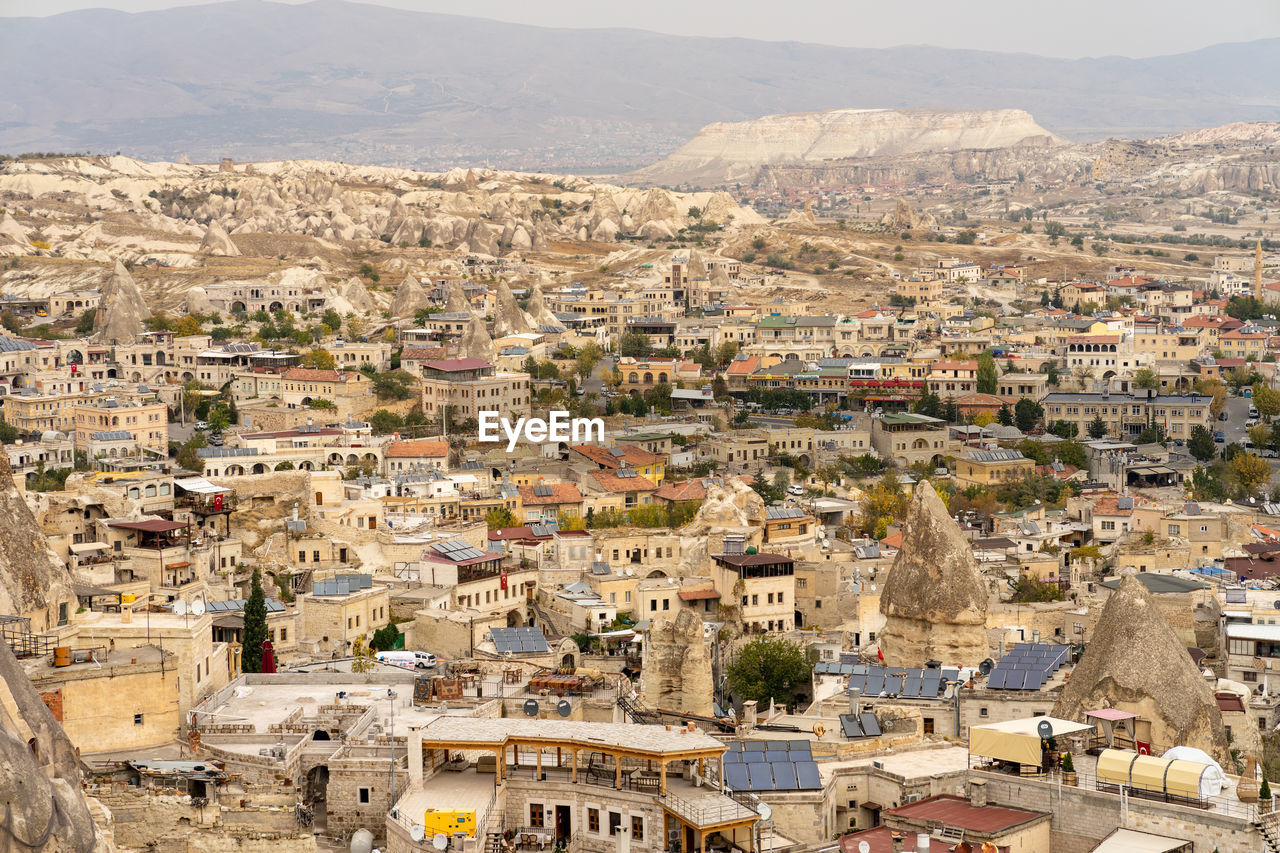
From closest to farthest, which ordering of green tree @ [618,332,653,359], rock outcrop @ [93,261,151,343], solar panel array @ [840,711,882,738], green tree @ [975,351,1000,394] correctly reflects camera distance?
solar panel array @ [840,711,882,738] < green tree @ [975,351,1000,394] < rock outcrop @ [93,261,151,343] < green tree @ [618,332,653,359]

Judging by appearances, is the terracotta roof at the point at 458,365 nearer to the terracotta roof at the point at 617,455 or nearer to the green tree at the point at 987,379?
the terracotta roof at the point at 617,455

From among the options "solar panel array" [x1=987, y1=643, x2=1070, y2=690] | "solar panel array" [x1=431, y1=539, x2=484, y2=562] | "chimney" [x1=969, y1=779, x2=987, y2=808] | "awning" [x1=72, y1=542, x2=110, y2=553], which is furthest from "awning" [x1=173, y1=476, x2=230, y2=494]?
"chimney" [x1=969, y1=779, x2=987, y2=808]

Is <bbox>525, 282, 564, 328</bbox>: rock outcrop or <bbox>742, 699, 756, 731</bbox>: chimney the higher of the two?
<bbox>525, 282, 564, 328</bbox>: rock outcrop

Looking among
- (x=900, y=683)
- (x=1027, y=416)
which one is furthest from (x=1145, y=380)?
(x=900, y=683)

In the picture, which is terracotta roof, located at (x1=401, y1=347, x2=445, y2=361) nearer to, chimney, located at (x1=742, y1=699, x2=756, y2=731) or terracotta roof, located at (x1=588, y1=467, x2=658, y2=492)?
terracotta roof, located at (x1=588, y1=467, x2=658, y2=492)

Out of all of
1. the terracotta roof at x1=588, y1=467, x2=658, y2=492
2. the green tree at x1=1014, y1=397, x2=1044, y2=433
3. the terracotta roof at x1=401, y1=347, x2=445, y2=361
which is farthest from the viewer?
the terracotta roof at x1=401, y1=347, x2=445, y2=361

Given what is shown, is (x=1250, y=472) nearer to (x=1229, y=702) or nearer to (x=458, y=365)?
(x=458, y=365)

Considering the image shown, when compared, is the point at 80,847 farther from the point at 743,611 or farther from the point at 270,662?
the point at 743,611
